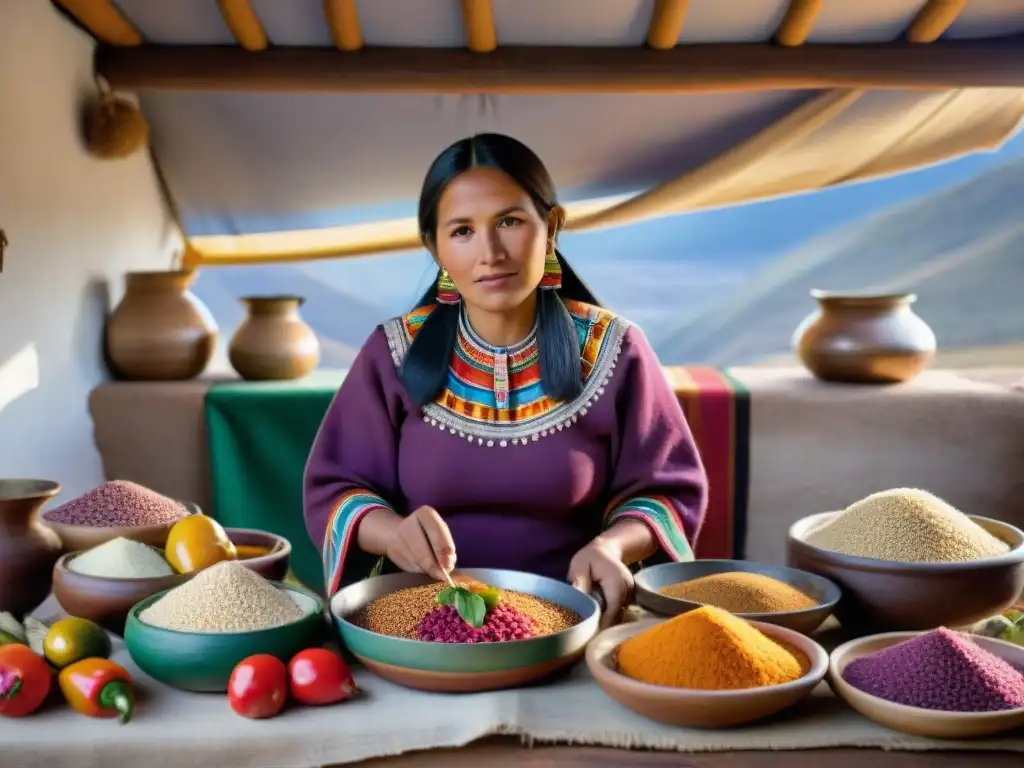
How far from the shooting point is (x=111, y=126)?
2980 millimetres

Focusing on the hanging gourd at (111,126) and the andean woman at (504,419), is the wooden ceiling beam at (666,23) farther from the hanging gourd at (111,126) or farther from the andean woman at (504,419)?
the hanging gourd at (111,126)

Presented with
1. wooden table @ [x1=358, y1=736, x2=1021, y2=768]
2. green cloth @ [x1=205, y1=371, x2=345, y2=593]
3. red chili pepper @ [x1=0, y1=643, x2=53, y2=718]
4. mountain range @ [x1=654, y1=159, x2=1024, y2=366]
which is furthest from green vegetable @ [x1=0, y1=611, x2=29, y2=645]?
mountain range @ [x1=654, y1=159, x2=1024, y2=366]

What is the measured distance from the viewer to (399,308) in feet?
11.7

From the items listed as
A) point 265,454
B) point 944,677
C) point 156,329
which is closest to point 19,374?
point 156,329

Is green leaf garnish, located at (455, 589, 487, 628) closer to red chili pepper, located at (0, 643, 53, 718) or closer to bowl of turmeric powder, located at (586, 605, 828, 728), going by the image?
bowl of turmeric powder, located at (586, 605, 828, 728)

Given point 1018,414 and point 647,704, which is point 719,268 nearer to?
point 1018,414

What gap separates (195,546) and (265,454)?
177 cm

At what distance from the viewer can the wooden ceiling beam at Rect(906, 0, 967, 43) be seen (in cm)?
276

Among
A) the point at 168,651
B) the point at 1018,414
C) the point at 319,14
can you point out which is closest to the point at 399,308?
the point at 319,14

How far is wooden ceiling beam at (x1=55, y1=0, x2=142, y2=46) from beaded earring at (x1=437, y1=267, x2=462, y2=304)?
1.64 meters

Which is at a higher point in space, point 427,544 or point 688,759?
point 427,544

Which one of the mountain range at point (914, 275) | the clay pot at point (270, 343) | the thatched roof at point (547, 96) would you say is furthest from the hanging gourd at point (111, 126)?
the mountain range at point (914, 275)

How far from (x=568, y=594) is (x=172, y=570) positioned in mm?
496

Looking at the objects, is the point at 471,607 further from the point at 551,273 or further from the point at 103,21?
the point at 103,21
